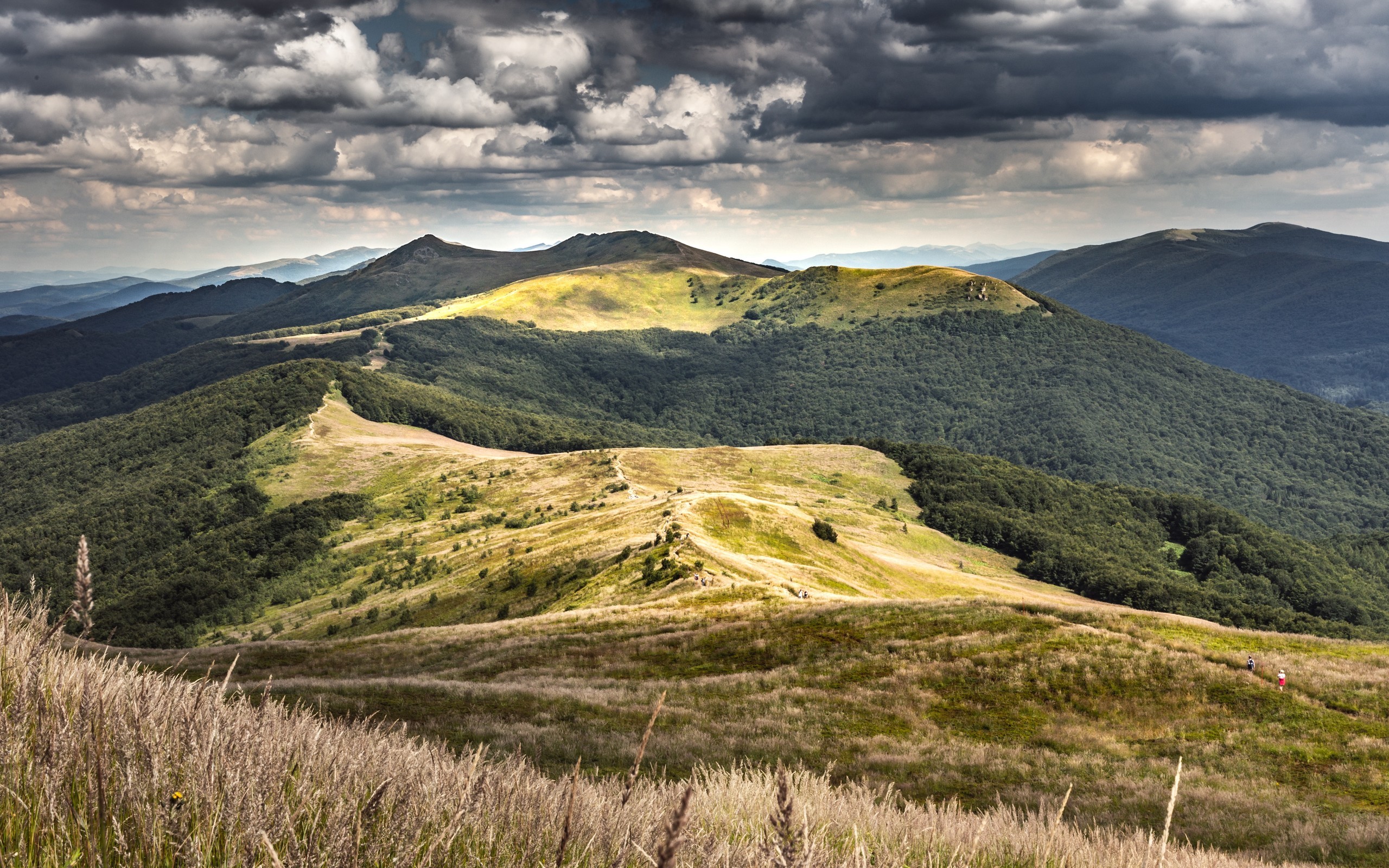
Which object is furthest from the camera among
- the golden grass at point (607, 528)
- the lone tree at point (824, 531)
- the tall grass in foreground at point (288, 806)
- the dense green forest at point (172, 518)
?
the dense green forest at point (172, 518)

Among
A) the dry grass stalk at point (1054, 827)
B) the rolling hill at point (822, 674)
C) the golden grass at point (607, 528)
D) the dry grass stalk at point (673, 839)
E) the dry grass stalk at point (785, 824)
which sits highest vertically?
the dry grass stalk at point (673, 839)

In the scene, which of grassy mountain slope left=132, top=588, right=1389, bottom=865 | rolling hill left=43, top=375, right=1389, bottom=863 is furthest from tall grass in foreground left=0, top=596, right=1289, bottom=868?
grassy mountain slope left=132, top=588, right=1389, bottom=865

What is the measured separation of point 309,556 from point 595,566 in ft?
210

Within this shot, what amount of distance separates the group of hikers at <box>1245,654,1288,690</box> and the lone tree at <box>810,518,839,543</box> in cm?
4943

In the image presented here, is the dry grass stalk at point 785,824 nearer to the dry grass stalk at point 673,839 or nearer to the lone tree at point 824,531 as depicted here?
the dry grass stalk at point 673,839

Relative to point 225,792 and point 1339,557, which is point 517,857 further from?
point 1339,557

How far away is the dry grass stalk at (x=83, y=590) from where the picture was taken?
136 inches

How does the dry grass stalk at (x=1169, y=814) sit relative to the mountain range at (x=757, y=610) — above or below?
above

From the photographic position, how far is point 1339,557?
176625 millimetres

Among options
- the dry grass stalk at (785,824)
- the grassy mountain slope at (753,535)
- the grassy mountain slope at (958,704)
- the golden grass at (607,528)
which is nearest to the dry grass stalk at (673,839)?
the dry grass stalk at (785,824)

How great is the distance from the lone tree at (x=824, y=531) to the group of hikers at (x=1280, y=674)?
49434 mm

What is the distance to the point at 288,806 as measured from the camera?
3.48 meters

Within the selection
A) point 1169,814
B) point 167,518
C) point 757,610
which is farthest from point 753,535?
point 167,518

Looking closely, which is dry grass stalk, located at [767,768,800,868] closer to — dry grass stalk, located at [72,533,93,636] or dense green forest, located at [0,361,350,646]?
dry grass stalk, located at [72,533,93,636]
